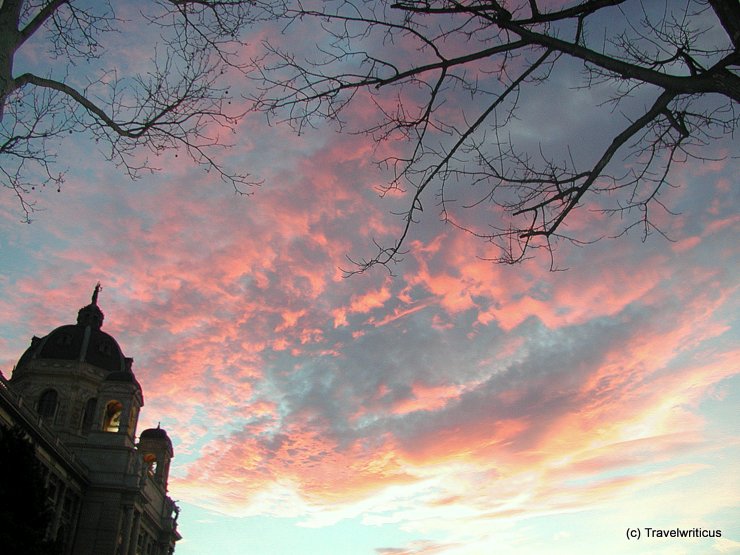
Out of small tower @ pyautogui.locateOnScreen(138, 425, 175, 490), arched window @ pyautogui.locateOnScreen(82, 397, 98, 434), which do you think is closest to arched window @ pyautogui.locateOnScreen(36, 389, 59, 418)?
arched window @ pyautogui.locateOnScreen(82, 397, 98, 434)

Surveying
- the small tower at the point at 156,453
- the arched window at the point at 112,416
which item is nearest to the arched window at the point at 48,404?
the arched window at the point at 112,416

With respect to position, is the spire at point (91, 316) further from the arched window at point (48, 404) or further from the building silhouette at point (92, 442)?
the arched window at point (48, 404)

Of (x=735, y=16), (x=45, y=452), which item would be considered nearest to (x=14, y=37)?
(x=735, y=16)

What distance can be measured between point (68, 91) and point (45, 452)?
40.9m

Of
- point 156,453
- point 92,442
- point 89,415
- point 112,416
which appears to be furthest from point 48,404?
point 156,453

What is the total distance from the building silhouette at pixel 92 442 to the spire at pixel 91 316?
4.4 inches

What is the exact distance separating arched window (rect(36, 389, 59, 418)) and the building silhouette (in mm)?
85

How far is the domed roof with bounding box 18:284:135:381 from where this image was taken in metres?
65.6

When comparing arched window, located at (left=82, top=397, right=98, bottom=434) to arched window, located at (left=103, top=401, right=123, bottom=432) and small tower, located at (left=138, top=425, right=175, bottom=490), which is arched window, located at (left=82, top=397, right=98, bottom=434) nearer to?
arched window, located at (left=103, top=401, right=123, bottom=432)

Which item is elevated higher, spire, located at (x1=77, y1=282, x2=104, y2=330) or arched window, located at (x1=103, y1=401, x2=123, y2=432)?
spire, located at (x1=77, y1=282, x2=104, y2=330)

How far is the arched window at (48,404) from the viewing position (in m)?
59.6

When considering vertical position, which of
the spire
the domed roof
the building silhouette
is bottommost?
the building silhouette

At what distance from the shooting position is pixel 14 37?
7344mm

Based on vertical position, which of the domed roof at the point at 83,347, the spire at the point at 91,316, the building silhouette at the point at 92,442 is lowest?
the building silhouette at the point at 92,442
